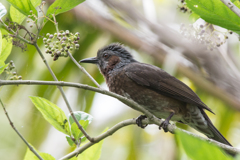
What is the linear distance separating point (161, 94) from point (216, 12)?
1.55 metres

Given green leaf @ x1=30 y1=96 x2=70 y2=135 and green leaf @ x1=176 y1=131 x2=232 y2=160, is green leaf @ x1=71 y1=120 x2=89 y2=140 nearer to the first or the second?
green leaf @ x1=30 y1=96 x2=70 y2=135

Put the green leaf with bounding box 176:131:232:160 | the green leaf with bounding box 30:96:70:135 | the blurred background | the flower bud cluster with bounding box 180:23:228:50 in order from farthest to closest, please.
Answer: the blurred background, the flower bud cluster with bounding box 180:23:228:50, the green leaf with bounding box 30:96:70:135, the green leaf with bounding box 176:131:232:160

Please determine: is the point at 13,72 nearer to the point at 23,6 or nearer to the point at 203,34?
the point at 23,6

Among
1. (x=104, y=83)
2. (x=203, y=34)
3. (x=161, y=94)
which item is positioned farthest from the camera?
(x=104, y=83)

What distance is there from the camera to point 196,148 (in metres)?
0.81

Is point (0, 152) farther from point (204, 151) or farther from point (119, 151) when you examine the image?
point (204, 151)

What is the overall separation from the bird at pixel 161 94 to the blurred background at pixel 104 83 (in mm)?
906

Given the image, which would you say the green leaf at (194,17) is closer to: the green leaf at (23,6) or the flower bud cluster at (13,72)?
the green leaf at (23,6)

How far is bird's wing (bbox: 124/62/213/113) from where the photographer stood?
3258 millimetres

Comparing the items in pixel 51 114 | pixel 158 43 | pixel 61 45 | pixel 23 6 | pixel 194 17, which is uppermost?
pixel 194 17

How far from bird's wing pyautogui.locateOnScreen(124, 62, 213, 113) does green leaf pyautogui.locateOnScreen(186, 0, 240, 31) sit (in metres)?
1.42

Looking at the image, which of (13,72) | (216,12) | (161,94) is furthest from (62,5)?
(161,94)

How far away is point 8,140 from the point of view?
4.51 meters

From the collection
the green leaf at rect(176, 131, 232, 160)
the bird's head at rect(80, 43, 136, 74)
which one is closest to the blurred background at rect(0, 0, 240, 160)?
the bird's head at rect(80, 43, 136, 74)
